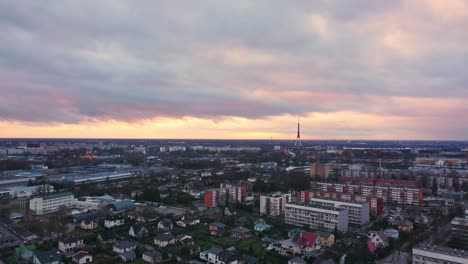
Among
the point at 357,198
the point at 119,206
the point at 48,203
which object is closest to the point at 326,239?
the point at 357,198

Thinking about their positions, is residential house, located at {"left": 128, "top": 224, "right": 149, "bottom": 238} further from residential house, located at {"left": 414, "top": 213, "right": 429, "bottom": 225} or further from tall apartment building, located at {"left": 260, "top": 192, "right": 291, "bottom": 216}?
residential house, located at {"left": 414, "top": 213, "right": 429, "bottom": 225}

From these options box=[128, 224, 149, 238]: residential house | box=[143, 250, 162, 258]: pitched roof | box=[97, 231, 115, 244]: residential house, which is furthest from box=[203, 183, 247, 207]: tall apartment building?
box=[143, 250, 162, 258]: pitched roof

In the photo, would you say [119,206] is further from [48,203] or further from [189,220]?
[189,220]

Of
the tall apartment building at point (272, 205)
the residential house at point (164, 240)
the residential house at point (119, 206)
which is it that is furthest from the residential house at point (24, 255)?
the tall apartment building at point (272, 205)

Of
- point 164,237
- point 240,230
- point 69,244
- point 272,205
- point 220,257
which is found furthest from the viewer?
point 272,205

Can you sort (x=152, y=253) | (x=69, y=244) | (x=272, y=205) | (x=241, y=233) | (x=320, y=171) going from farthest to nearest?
1. (x=320, y=171)
2. (x=272, y=205)
3. (x=241, y=233)
4. (x=69, y=244)
5. (x=152, y=253)

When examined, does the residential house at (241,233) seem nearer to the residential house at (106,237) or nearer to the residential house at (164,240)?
the residential house at (164,240)
